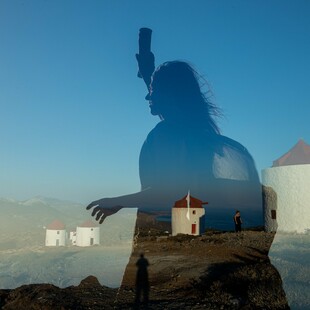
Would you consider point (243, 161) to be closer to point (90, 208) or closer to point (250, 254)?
point (90, 208)

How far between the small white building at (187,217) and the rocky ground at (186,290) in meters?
7.67

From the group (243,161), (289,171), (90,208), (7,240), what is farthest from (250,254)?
(7,240)

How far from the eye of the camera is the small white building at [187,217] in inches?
757

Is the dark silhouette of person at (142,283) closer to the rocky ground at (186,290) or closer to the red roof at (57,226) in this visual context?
the rocky ground at (186,290)

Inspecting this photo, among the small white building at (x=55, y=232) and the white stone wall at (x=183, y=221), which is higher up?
the white stone wall at (x=183, y=221)

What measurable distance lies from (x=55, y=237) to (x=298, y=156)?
56.3 feet

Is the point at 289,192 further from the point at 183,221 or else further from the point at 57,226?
the point at 57,226

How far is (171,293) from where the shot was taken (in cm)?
731

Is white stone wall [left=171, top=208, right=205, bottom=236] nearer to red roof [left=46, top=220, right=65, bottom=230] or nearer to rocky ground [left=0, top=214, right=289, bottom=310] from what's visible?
rocky ground [left=0, top=214, right=289, bottom=310]

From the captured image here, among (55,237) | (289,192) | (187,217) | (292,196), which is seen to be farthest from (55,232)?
(292,196)

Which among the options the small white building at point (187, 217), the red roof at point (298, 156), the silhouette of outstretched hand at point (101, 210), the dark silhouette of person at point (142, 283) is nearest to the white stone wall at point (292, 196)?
the red roof at point (298, 156)

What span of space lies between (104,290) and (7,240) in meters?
23.4

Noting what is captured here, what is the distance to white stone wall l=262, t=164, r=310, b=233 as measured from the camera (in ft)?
49.6

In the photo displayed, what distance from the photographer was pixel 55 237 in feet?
82.8
